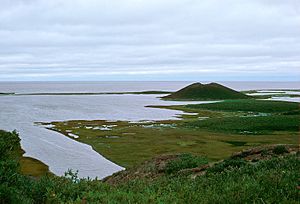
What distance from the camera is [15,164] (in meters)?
12.4

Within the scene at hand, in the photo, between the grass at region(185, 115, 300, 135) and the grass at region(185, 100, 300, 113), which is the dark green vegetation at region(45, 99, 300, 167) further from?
the grass at region(185, 100, 300, 113)

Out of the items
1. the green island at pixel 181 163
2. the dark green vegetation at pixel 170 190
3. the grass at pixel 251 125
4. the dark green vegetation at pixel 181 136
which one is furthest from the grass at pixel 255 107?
the dark green vegetation at pixel 170 190

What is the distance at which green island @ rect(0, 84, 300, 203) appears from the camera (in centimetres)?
1006

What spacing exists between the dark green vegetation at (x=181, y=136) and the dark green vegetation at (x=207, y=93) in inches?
2970

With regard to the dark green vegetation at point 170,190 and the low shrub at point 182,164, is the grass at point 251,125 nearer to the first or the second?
the low shrub at point 182,164

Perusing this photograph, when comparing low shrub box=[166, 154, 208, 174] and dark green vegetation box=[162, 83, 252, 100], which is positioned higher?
dark green vegetation box=[162, 83, 252, 100]

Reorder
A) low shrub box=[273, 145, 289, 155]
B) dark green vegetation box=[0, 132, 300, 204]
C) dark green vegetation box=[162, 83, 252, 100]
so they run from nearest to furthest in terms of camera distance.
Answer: dark green vegetation box=[0, 132, 300, 204], low shrub box=[273, 145, 289, 155], dark green vegetation box=[162, 83, 252, 100]

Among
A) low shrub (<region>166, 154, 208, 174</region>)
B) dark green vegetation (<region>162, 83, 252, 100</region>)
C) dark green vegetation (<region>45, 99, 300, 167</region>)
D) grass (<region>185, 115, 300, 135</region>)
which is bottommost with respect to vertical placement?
dark green vegetation (<region>45, 99, 300, 167</region>)

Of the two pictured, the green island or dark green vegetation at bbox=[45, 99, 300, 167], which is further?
dark green vegetation at bbox=[45, 99, 300, 167]

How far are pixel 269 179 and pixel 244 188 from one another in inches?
47.1

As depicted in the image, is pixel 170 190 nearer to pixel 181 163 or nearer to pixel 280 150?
pixel 181 163

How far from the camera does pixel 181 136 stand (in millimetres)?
53094

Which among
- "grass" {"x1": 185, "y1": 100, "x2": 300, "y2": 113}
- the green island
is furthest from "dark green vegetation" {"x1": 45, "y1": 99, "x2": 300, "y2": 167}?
"grass" {"x1": 185, "y1": 100, "x2": 300, "y2": 113}

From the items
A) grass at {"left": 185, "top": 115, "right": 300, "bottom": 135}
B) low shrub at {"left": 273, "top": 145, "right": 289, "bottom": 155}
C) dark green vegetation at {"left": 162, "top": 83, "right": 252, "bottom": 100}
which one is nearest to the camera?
low shrub at {"left": 273, "top": 145, "right": 289, "bottom": 155}
